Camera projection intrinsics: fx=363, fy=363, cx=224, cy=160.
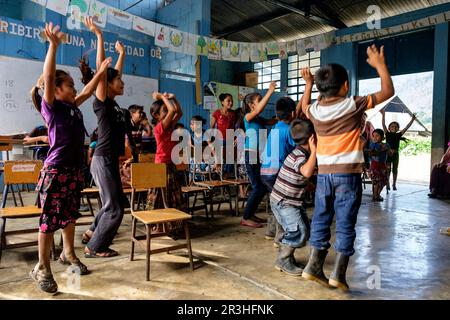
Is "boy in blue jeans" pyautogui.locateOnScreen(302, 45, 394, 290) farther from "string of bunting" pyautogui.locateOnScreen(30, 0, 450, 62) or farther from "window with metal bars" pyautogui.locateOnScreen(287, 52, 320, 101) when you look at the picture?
"window with metal bars" pyautogui.locateOnScreen(287, 52, 320, 101)

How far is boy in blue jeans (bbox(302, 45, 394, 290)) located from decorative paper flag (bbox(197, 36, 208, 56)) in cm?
548

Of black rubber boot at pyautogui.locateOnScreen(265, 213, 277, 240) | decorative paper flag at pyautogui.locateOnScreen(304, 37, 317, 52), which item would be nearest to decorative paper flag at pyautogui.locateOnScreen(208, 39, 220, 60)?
decorative paper flag at pyautogui.locateOnScreen(304, 37, 317, 52)

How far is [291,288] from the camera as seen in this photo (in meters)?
2.42

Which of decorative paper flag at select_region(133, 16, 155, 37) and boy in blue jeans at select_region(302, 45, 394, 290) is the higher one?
decorative paper flag at select_region(133, 16, 155, 37)

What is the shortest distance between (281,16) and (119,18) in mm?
6354

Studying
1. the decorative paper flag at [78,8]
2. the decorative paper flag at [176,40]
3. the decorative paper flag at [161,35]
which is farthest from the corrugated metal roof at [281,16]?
the decorative paper flag at [78,8]

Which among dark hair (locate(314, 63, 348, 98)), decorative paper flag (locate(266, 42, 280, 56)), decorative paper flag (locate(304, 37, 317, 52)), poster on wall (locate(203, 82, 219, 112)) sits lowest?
dark hair (locate(314, 63, 348, 98))

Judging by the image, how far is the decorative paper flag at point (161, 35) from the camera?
6.45 meters

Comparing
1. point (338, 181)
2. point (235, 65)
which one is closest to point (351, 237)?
point (338, 181)

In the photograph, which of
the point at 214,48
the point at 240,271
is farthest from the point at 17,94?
the point at 240,271

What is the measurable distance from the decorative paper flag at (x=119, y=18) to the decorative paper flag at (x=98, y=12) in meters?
0.13

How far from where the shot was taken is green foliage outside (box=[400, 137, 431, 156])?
41.2 ft

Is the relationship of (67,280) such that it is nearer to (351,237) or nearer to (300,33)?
(351,237)
